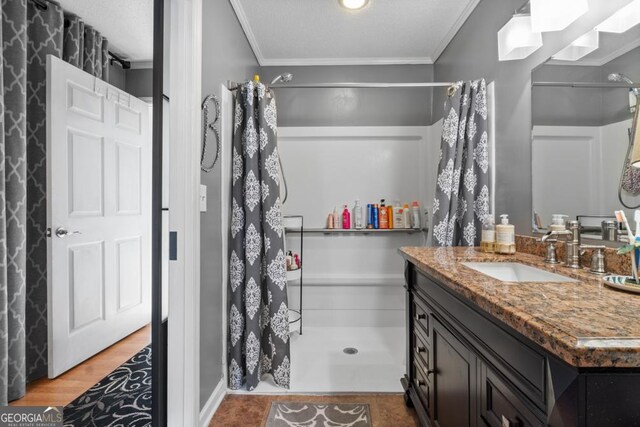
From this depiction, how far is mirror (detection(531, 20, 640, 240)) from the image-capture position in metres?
1.12

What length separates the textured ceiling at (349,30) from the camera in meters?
2.16

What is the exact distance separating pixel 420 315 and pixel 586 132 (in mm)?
1036

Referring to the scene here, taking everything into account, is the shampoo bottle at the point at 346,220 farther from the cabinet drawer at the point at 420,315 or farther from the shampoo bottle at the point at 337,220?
the cabinet drawer at the point at 420,315

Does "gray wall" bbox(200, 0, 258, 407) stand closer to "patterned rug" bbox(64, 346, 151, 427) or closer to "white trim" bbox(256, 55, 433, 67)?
"patterned rug" bbox(64, 346, 151, 427)

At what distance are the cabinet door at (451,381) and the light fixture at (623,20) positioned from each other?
1.25 metres

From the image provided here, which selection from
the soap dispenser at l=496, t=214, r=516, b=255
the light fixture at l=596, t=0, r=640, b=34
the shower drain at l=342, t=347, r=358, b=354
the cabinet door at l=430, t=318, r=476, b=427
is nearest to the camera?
the cabinet door at l=430, t=318, r=476, b=427

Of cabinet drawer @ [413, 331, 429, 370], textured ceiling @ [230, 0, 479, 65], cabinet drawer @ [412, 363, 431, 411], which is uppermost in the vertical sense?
textured ceiling @ [230, 0, 479, 65]

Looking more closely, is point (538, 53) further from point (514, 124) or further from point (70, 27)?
point (70, 27)

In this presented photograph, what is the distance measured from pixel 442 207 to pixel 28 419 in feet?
7.66

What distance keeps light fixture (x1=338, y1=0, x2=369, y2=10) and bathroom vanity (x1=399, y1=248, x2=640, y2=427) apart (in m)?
1.69

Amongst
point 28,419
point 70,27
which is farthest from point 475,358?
point 70,27

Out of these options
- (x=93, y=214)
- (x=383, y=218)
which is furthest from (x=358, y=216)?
(x=93, y=214)

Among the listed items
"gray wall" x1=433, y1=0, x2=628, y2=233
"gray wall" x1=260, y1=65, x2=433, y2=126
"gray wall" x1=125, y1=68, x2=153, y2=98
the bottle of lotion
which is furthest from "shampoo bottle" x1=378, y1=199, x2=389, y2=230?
"gray wall" x1=125, y1=68, x2=153, y2=98

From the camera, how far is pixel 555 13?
4.46ft
